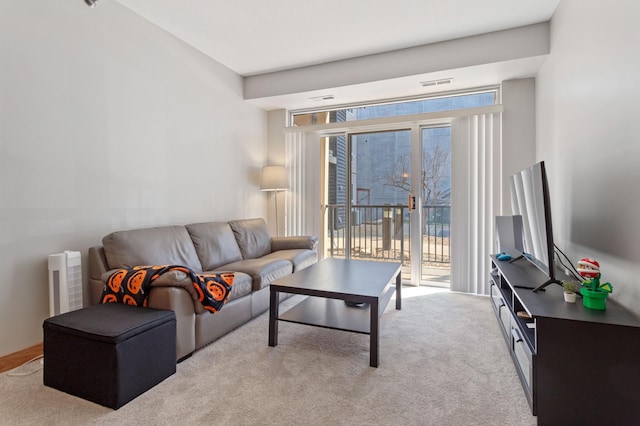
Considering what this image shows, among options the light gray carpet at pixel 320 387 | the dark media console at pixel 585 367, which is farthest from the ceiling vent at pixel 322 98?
the dark media console at pixel 585 367

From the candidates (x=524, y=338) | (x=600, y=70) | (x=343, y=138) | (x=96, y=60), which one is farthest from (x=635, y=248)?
(x=96, y=60)

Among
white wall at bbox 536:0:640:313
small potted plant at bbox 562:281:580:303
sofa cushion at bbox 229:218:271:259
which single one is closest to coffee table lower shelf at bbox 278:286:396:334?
small potted plant at bbox 562:281:580:303

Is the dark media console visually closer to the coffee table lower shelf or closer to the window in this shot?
the coffee table lower shelf

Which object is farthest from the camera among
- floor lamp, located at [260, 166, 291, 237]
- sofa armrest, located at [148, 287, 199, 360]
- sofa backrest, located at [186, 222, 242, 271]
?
floor lamp, located at [260, 166, 291, 237]

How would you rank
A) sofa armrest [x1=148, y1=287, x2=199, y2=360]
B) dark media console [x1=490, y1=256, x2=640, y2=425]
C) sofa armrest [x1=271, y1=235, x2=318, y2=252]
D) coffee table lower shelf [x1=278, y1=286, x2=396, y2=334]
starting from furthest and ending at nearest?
sofa armrest [x1=271, y1=235, x2=318, y2=252]
coffee table lower shelf [x1=278, y1=286, x2=396, y2=334]
sofa armrest [x1=148, y1=287, x2=199, y2=360]
dark media console [x1=490, y1=256, x2=640, y2=425]

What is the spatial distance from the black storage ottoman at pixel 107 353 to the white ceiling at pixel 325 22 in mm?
2508

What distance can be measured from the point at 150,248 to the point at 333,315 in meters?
1.54

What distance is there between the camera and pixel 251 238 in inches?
148

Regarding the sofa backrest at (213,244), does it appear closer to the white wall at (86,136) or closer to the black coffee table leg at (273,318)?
the white wall at (86,136)

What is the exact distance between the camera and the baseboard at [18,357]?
2011mm

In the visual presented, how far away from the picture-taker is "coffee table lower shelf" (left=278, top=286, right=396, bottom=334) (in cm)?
221

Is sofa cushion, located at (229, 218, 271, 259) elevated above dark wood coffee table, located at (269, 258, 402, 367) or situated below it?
above

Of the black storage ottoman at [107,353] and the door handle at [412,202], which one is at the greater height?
the door handle at [412,202]

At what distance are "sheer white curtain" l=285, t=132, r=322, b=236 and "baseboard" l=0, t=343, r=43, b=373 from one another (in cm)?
305
